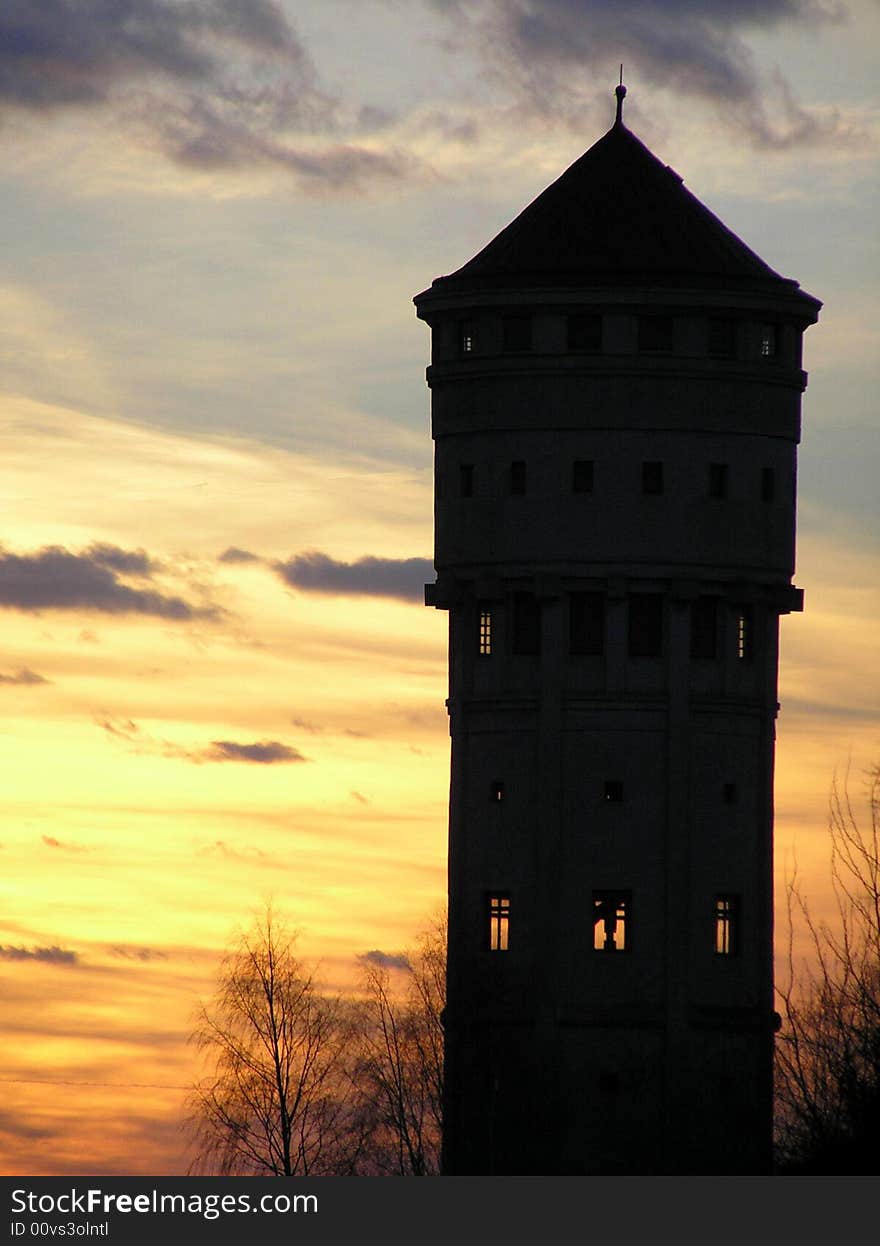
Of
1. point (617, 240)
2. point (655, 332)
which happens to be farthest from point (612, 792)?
point (617, 240)

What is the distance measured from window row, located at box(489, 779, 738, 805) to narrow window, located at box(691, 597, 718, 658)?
147 inches

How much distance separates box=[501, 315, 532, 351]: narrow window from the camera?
112375 millimetres

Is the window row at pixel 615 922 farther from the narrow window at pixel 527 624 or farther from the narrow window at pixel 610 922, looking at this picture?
the narrow window at pixel 527 624

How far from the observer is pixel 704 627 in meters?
113

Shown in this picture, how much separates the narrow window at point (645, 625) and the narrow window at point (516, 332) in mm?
7550

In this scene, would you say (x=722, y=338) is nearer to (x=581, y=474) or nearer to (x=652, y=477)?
(x=652, y=477)

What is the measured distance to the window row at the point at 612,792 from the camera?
11144 cm

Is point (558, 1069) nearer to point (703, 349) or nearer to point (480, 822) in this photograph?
point (480, 822)

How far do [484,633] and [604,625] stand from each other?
3671mm

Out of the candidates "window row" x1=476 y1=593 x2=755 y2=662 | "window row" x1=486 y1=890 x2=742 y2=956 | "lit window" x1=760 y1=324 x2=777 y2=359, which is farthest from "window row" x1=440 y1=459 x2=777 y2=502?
"window row" x1=486 y1=890 x2=742 y2=956

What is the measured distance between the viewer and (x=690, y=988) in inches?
4380

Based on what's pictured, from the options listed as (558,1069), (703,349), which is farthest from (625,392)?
(558,1069)

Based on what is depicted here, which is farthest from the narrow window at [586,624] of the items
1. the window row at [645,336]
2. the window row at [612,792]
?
the window row at [645,336]
